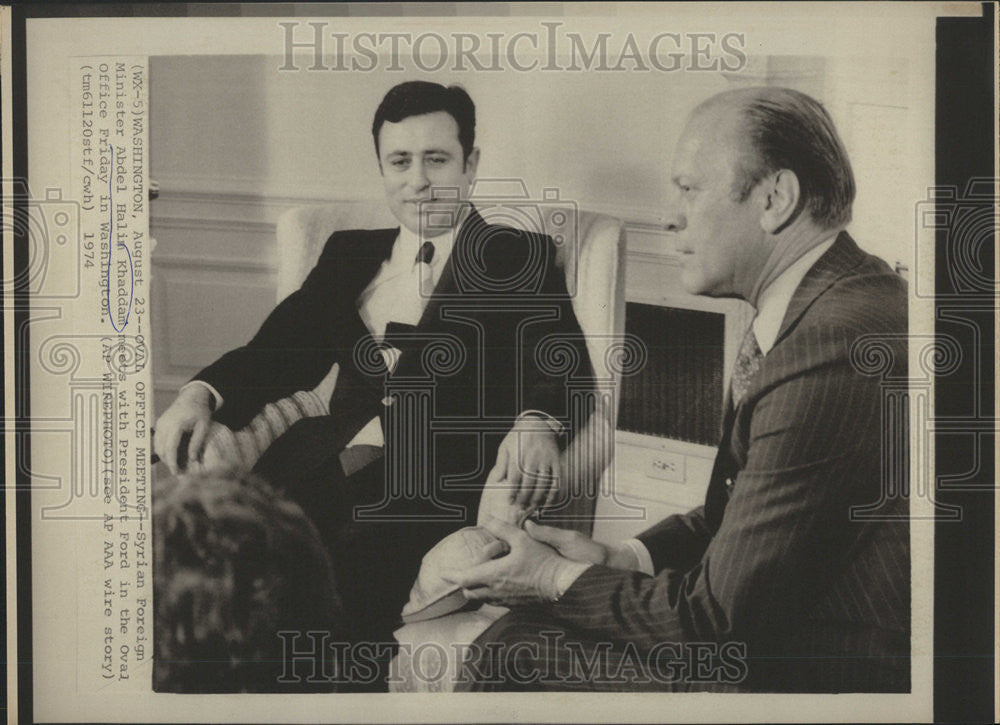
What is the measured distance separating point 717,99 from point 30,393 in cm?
185

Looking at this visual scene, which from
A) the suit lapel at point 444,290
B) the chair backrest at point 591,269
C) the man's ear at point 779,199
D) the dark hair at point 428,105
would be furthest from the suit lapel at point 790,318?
the dark hair at point 428,105

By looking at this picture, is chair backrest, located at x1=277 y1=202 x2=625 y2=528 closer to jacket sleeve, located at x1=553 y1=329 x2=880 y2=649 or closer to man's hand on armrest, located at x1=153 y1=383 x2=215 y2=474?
jacket sleeve, located at x1=553 y1=329 x2=880 y2=649

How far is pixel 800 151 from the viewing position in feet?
7.56

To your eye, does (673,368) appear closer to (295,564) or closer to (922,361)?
(922,361)

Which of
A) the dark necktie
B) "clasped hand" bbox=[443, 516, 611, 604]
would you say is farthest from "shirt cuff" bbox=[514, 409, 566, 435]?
the dark necktie

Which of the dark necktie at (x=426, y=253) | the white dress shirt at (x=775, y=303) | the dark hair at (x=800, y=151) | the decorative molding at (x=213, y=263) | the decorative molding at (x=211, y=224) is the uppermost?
the dark hair at (x=800, y=151)

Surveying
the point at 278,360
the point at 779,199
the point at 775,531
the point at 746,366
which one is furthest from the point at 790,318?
the point at 278,360

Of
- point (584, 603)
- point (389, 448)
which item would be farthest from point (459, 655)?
point (389, 448)

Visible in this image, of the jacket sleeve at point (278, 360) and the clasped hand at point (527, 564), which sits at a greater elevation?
the jacket sleeve at point (278, 360)

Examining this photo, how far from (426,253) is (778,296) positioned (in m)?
0.87

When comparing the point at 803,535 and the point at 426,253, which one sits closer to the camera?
the point at 803,535

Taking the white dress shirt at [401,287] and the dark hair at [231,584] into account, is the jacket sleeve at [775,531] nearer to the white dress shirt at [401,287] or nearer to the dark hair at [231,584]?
the dark hair at [231,584]

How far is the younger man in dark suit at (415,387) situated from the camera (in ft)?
7.62

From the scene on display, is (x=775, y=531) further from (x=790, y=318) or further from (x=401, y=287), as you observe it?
(x=401, y=287)
